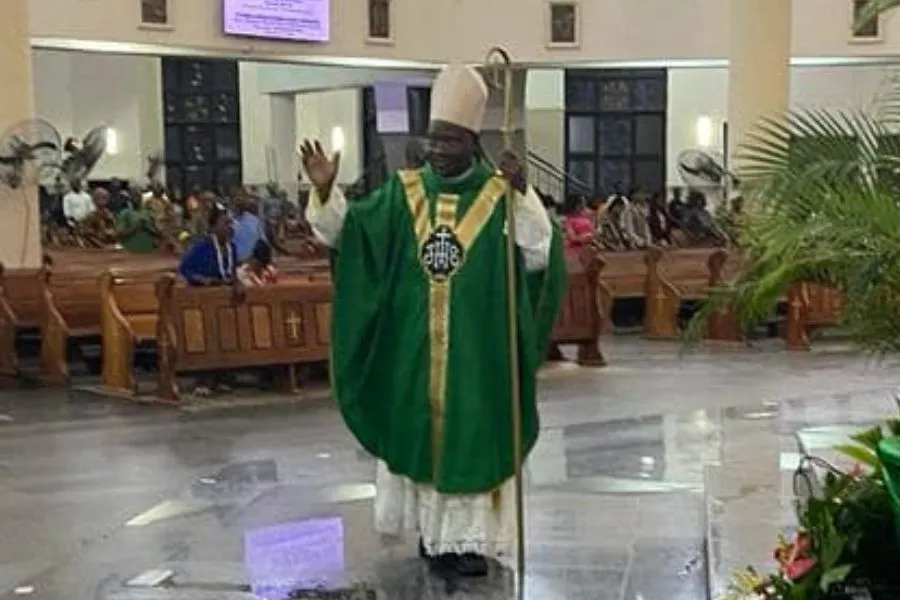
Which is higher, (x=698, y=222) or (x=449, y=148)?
(x=449, y=148)

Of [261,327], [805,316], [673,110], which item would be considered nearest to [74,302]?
[261,327]

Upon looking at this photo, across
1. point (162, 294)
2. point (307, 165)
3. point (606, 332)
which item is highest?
point (307, 165)

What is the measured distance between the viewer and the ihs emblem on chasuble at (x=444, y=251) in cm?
500

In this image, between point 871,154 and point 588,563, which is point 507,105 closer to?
point 871,154

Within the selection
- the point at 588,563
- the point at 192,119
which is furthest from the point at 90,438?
the point at 192,119

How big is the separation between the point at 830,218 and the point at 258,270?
8.03 meters

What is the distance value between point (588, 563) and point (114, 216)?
13803mm

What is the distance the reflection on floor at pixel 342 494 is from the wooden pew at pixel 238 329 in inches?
23.2

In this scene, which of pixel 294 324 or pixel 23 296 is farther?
pixel 23 296

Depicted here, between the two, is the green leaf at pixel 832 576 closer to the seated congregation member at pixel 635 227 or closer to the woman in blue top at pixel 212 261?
the woman in blue top at pixel 212 261

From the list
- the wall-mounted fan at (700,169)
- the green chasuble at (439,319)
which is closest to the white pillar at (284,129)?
the wall-mounted fan at (700,169)

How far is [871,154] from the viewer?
12.7ft

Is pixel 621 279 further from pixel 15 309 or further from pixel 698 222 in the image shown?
pixel 15 309

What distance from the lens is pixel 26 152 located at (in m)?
12.7
